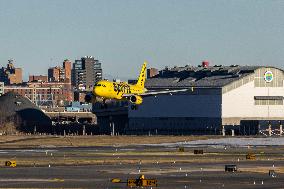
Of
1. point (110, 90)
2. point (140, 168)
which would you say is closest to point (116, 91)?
point (110, 90)

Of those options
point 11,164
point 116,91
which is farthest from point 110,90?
point 11,164

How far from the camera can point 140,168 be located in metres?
106

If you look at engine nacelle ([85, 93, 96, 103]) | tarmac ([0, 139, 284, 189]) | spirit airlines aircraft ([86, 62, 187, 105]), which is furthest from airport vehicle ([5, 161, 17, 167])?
engine nacelle ([85, 93, 96, 103])

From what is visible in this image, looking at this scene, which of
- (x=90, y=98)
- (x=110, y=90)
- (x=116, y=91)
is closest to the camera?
(x=110, y=90)

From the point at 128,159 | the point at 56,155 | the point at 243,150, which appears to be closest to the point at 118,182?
the point at 128,159

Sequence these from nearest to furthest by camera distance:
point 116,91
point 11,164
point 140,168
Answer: point 140,168
point 11,164
point 116,91

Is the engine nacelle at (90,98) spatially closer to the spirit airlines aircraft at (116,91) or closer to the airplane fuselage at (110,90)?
the spirit airlines aircraft at (116,91)

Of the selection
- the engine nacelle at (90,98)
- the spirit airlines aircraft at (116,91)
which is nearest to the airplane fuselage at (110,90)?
the spirit airlines aircraft at (116,91)

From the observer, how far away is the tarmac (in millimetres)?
86625

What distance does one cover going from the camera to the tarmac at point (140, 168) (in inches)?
3410

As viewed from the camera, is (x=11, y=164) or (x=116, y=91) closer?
(x=11, y=164)

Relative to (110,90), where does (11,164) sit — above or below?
below

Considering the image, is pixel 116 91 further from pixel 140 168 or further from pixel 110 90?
pixel 140 168

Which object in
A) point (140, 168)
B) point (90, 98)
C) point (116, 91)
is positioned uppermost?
point (116, 91)
